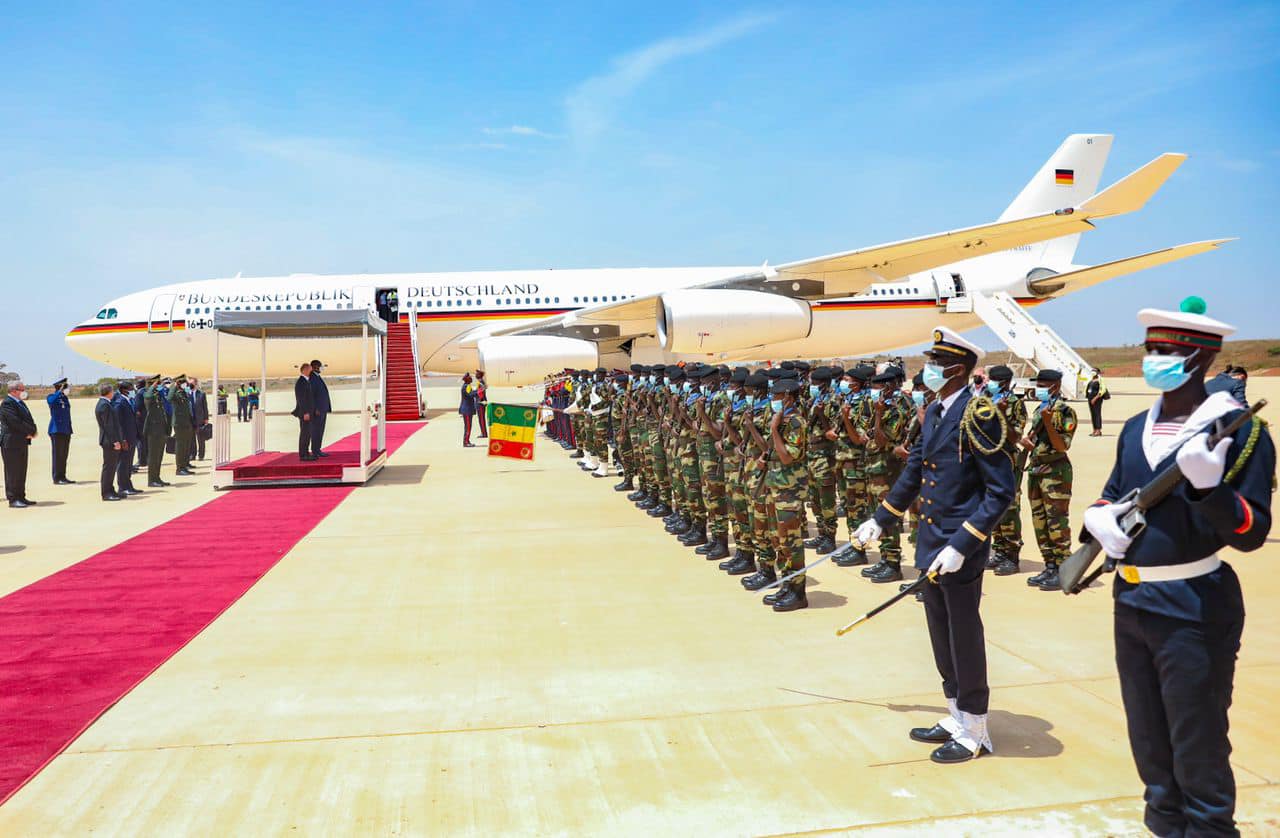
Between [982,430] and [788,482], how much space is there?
7.67 feet

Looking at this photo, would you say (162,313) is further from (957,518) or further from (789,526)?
(957,518)

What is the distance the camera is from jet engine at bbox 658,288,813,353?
17.4 m

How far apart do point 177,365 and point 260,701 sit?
1947 cm

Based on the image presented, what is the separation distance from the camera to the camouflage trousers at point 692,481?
828cm

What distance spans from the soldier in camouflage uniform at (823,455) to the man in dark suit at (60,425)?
402 inches

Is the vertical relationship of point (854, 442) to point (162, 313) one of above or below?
below

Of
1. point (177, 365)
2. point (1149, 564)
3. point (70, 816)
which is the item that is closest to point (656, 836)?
point (1149, 564)

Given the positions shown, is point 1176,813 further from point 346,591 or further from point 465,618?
point 346,591

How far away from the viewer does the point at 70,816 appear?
135 inches

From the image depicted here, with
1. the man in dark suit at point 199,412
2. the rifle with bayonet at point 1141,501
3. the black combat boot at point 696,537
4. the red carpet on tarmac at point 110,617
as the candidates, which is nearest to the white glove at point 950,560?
the rifle with bayonet at point 1141,501

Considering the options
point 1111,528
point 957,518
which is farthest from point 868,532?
point 1111,528

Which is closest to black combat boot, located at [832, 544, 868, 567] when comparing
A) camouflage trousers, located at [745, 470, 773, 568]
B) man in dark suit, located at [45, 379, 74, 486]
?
camouflage trousers, located at [745, 470, 773, 568]

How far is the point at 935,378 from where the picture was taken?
417 centimetres

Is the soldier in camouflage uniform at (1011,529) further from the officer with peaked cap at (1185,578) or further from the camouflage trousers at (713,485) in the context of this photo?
the officer with peaked cap at (1185,578)
